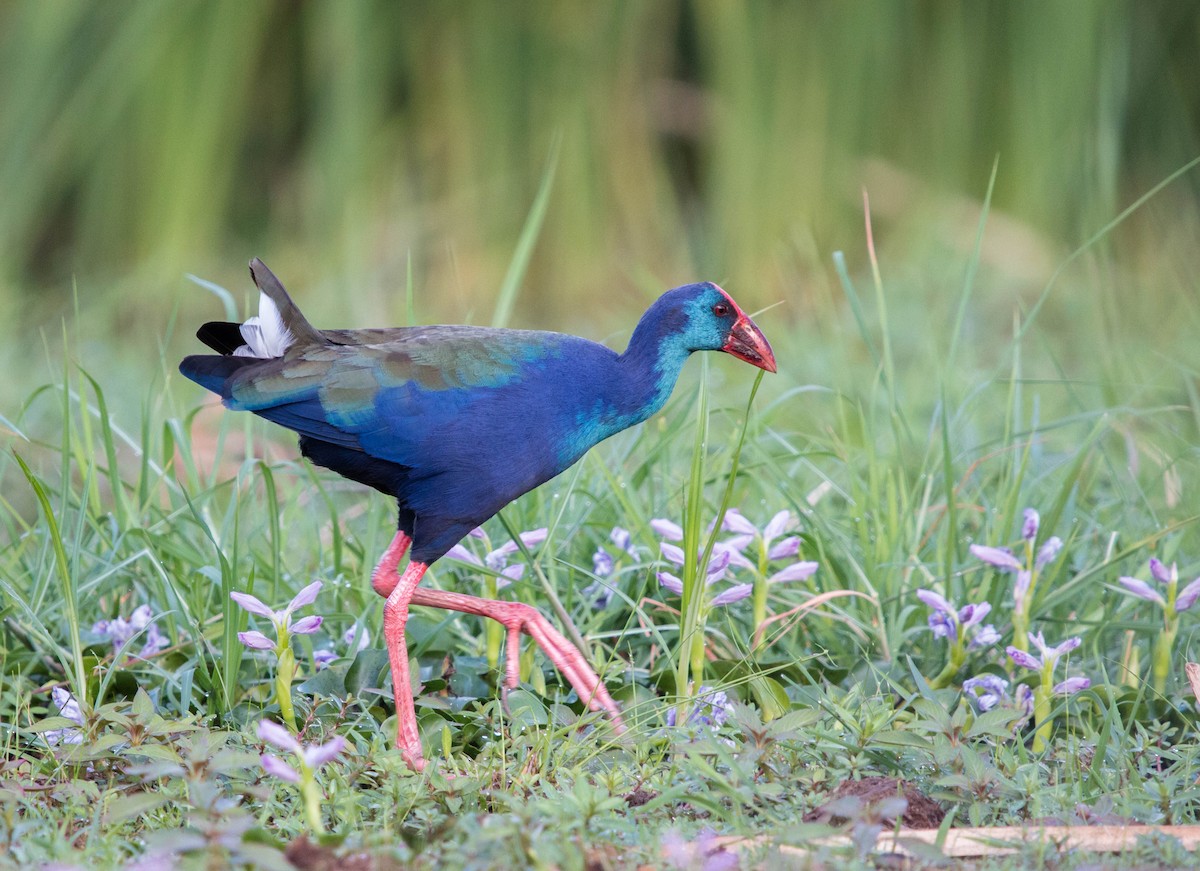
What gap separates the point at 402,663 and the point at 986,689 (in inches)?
43.5

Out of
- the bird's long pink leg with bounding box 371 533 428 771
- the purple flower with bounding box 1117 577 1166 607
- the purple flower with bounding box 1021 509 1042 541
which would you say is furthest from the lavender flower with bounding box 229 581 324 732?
the purple flower with bounding box 1117 577 1166 607

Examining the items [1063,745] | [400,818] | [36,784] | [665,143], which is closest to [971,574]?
[1063,745]

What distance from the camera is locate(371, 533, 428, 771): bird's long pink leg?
7.92 feet

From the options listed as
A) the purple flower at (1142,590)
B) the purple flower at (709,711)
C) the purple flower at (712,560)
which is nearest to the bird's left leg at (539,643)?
the purple flower at (709,711)

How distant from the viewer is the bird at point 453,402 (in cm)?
256

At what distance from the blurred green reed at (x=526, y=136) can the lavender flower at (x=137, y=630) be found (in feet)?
9.62

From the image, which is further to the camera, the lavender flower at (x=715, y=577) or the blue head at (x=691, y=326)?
the blue head at (x=691, y=326)

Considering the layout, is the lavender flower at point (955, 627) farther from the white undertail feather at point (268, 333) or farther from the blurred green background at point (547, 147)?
the blurred green background at point (547, 147)

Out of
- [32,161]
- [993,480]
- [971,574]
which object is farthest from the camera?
[32,161]

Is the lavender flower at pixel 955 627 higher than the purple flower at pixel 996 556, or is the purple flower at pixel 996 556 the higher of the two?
the purple flower at pixel 996 556

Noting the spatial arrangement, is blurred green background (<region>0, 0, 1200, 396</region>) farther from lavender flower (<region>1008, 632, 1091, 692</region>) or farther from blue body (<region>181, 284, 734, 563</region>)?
lavender flower (<region>1008, 632, 1091, 692</region>)

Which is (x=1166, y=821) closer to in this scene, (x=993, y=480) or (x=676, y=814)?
(x=676, y=814)

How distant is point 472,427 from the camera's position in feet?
8.41

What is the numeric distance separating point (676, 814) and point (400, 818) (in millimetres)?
422
